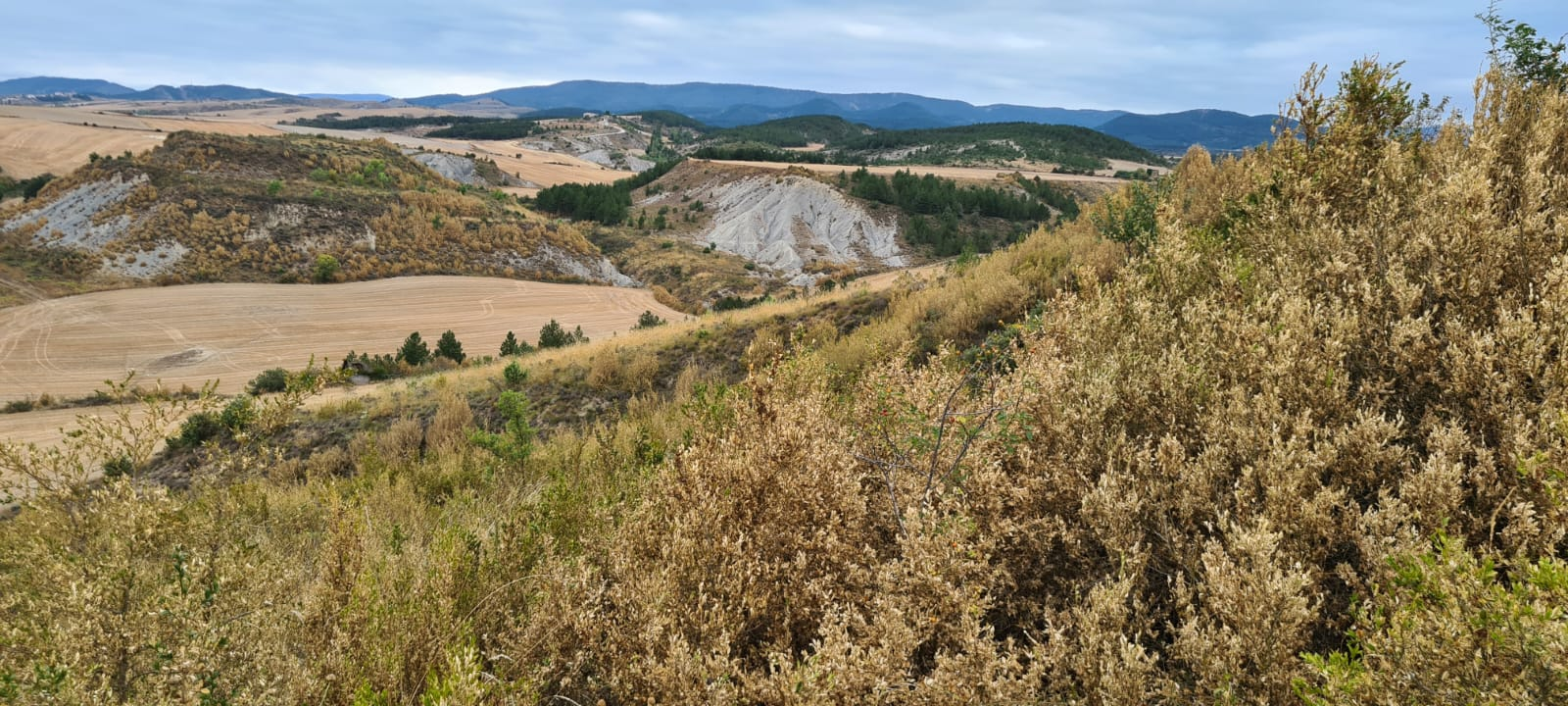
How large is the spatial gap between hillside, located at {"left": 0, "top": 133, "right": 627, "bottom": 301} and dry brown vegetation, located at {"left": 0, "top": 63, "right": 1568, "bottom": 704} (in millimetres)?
37455

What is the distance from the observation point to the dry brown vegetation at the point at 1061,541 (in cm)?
220

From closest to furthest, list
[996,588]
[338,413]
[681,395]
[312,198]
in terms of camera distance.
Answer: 1. [996,588]
2. [681,395]
3. [338,413]
4. [312,198]

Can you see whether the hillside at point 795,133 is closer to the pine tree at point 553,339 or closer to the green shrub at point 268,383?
the pine tree at point 553,339

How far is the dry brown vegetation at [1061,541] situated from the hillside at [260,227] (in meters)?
37.5

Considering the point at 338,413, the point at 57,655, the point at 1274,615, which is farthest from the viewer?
the point at 338,413

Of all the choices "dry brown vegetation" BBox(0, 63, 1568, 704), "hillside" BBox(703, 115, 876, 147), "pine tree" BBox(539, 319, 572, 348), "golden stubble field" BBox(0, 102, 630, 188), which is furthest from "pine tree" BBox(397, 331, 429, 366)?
"hillside" BBox(703, 115, 876, 147)

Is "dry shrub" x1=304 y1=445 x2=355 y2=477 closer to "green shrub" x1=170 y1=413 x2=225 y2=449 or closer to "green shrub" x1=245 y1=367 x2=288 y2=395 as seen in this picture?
"green shrub" x1=170 y1=413 x2=225 y2=449

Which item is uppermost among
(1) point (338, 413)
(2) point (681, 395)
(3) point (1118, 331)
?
(3) point (1118, 331)

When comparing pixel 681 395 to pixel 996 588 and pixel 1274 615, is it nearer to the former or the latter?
pixel 996 588

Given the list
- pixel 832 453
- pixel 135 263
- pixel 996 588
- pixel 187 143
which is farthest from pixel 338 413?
pixel 187 143

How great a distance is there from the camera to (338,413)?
14.1m

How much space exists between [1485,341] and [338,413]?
56.7ft

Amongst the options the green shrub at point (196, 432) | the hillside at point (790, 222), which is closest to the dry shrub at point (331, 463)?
the green shrub at point (196, 432)

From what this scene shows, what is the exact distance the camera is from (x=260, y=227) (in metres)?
35.8
